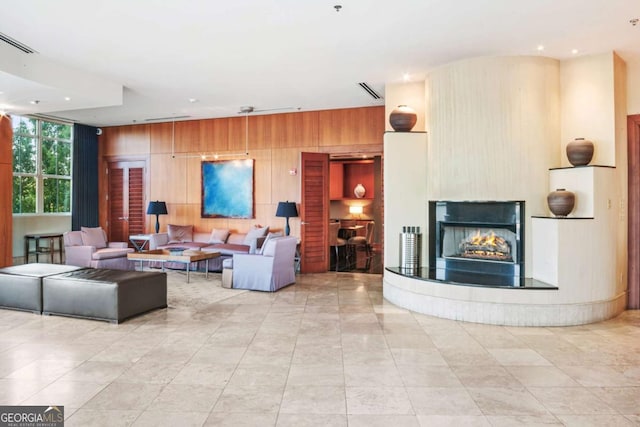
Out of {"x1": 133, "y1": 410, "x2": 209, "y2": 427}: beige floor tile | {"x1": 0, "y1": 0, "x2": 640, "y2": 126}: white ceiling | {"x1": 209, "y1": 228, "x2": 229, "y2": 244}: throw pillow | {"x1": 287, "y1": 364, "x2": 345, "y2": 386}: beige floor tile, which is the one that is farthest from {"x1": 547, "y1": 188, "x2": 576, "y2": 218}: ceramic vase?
{"x1": 209, "y1": 228, "x2": 229, "y2": 244}: throw pillow

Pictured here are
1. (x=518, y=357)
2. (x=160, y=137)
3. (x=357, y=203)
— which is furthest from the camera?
(x=357, y=203)

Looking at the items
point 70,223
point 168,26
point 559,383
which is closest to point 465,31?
point 168,26

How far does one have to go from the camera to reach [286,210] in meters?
8.47

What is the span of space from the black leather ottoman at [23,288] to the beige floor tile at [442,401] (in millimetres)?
4640

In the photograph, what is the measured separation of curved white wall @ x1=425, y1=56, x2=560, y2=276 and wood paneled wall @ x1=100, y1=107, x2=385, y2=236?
8.81ft

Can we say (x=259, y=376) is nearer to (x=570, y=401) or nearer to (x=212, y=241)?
(x=570, y=401)

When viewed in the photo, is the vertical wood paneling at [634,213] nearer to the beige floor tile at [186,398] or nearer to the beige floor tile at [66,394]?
the beige floor tile at [186,398]

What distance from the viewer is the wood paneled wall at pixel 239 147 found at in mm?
8570

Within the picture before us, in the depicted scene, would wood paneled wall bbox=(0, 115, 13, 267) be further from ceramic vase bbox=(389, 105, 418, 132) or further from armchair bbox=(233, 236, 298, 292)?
ceramic vase bbox=(389, 105, 418, 132)

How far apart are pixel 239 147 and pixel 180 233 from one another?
2.32 meters

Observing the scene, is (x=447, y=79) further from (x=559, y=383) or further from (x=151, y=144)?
(x=151, y=144)

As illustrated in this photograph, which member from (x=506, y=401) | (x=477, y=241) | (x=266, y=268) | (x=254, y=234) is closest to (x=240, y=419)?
(x=506, y=401)

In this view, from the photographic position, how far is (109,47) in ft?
17.3

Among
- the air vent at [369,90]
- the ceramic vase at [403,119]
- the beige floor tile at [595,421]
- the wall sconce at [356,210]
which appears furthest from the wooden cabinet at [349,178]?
the beige floor tile at [595,421]
